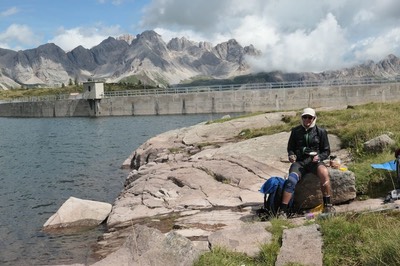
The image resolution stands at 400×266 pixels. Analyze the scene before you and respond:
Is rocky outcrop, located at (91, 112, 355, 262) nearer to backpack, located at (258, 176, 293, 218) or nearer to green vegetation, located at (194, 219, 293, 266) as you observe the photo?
green vegetation, located at (194, 219, 293, 266)

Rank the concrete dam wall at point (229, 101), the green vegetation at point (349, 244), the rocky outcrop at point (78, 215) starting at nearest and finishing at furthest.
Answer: the green vegetation at point (349, 244) → the rocky outcrop at point (78, 215) → the concrete dam wall at point (229, 101)

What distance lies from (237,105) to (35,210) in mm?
74198

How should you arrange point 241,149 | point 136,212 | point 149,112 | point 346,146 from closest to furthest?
point 136,212 → point 346,146 → point 241,149 → point 149,112

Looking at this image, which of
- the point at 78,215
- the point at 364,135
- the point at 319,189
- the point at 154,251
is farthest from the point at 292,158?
the point at 78,215

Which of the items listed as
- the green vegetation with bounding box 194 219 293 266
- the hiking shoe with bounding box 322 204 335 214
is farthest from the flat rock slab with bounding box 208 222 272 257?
the hiking shoe with bounding box 322 204 335 214

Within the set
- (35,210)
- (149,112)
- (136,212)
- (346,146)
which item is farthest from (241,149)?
(149,112)

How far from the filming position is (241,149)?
18000 millimetres

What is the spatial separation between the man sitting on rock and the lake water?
509 cm

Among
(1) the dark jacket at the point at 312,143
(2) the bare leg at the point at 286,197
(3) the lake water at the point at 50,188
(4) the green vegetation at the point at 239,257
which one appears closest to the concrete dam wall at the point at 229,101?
(3) the lake water at the point at 50,188

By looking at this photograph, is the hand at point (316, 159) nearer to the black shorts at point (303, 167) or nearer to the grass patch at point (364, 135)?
the black shorts at point (303, 167)

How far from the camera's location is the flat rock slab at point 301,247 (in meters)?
6.69

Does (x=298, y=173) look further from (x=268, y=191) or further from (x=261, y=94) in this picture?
(x=261, y=94)

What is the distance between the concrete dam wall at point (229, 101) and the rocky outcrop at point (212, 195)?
6798 cm

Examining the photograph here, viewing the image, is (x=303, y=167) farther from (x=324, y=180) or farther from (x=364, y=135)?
(x=364, y=135)
